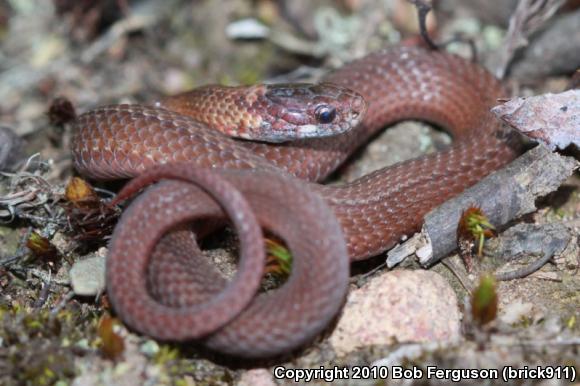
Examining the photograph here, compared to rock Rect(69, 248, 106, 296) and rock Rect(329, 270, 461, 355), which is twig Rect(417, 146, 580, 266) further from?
rock Rect(69, 248, 106, 296)

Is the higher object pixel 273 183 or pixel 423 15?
pixel 423 15

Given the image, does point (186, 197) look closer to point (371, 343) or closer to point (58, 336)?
point (58, 336)

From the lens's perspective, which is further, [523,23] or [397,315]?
[523,23]

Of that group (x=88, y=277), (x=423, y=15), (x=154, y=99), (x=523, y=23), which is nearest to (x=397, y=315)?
(x=88, y=277)

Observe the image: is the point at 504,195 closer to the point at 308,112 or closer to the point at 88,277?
the point at 308,112

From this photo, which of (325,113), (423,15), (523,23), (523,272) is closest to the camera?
(523,272)

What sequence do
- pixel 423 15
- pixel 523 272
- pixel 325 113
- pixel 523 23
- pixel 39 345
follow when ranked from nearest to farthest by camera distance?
pixel 39 345, pixel 523 272, pixel 325 113, pixel 423 15, pixel 523 23
